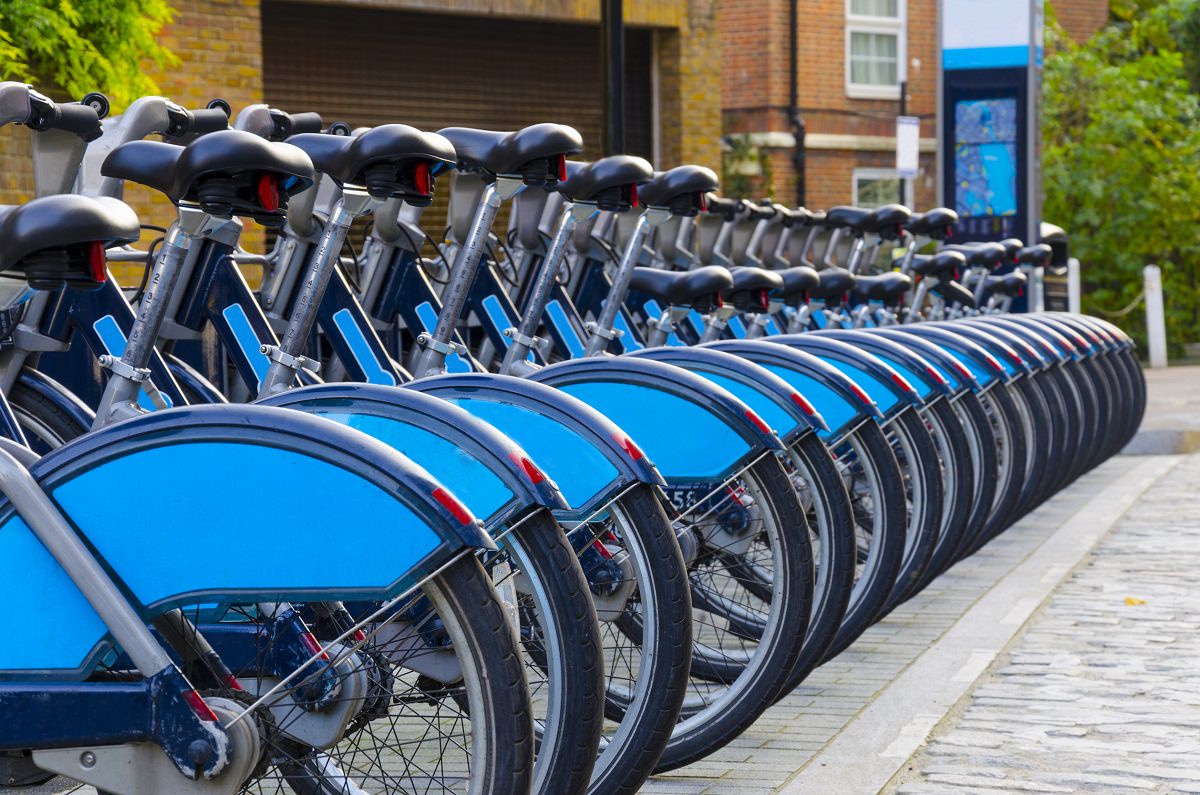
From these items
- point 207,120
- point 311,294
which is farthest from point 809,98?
point 311,294

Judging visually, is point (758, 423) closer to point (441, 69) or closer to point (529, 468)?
point (529, 468)

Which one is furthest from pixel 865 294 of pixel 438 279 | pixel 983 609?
pixel 438 279

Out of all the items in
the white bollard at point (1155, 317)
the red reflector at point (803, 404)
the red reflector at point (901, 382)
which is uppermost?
the red reflector at point (803, 404)

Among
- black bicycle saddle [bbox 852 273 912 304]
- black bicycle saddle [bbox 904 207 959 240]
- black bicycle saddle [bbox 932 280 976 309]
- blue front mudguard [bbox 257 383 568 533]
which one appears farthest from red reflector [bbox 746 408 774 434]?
black bicycle saddle [bbox 932 280 976 309]

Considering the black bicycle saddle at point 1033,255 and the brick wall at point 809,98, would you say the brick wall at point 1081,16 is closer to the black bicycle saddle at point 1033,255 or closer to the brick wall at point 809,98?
the brick wall at point 809,98

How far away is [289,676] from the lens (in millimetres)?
2943

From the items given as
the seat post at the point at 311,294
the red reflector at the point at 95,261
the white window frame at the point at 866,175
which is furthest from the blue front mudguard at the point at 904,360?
the white window frame at the point at 866,175

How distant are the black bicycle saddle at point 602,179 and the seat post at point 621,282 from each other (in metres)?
0.21

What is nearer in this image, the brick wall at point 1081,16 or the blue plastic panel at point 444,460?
the blue plastic panel at point 444,460

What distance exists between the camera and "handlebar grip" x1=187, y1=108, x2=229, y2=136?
15.5 ft

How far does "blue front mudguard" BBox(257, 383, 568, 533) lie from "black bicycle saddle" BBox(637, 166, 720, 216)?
245 cm

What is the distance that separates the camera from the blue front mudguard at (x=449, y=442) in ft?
10.6

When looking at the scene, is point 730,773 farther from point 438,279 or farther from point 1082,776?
point 438,279

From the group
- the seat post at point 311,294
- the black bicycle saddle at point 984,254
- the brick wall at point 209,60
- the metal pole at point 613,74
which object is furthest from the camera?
the brick wall at point 209,60
